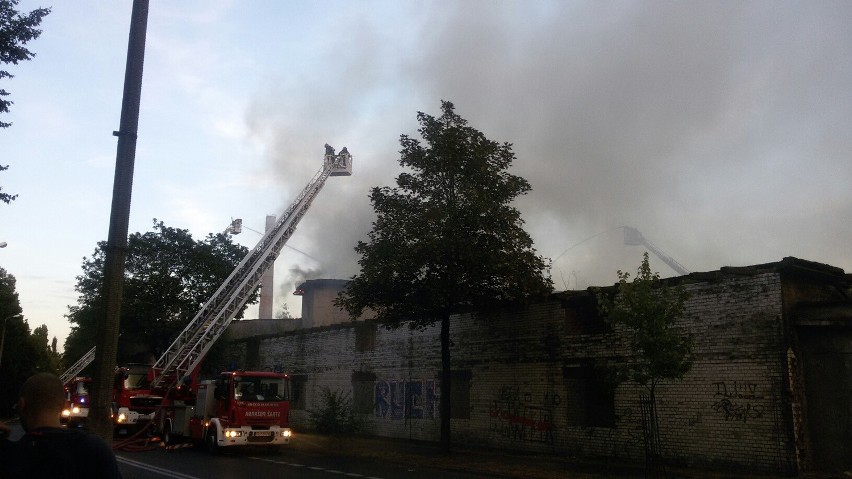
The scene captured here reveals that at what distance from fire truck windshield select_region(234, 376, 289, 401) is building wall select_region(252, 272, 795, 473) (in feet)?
22.9

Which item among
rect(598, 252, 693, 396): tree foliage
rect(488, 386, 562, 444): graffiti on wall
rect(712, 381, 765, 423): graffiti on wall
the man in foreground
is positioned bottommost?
rect(488, 386, 562, 444): graffiti on wall

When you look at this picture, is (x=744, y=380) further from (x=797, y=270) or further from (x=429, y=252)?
(x=429, y=252)

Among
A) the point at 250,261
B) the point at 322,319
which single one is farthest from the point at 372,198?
the point at 322,319

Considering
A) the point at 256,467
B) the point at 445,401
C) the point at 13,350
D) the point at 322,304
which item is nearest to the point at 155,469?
the point at 256,467

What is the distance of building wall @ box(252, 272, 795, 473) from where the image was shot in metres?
17.1

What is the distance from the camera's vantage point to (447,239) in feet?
64.8

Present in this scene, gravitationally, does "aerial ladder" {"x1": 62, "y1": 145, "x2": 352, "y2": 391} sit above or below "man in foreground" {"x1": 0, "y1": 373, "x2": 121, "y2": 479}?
above

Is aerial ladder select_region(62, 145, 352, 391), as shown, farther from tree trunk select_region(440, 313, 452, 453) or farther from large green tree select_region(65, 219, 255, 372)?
tree trunk select_region(440, 313, 452, 453)

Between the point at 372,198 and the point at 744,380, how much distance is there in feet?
38.8

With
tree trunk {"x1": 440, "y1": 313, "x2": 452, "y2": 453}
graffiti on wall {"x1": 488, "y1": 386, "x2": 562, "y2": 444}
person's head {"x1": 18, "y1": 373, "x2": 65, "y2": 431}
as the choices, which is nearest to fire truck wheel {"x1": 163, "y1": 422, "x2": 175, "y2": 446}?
tree trunk {"x1": 440, "y1": 313, "x2": 452, "y2": 453}

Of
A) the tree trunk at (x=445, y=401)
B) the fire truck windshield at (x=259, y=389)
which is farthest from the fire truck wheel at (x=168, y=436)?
the tree trunk at (x=445, y=401)

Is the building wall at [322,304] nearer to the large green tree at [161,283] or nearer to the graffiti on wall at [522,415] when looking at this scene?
the large green tree at [161,283]

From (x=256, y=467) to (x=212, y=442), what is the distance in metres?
4.68

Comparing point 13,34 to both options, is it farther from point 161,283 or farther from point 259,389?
point 161,283
